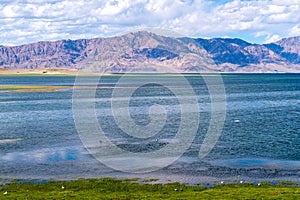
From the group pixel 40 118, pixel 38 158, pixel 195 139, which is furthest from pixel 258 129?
pixel 40 118

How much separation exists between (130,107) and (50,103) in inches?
1008

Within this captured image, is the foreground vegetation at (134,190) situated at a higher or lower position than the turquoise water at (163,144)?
higher

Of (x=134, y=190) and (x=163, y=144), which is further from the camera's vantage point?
(x=163, y=144)

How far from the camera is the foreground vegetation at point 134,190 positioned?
35.7m

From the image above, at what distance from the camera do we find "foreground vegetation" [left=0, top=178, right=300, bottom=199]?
35656 mm

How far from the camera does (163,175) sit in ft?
147

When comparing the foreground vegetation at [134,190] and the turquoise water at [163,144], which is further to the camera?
the turquoise water at [163,144]

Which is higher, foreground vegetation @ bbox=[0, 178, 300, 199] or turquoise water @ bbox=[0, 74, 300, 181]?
foreground vegetation @ bbox=[0, 178, 300, 199]

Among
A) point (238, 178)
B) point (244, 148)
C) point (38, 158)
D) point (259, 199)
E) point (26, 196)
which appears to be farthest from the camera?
point (244, 148)

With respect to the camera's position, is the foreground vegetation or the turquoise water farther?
the turquoise water

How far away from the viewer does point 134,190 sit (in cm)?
3888

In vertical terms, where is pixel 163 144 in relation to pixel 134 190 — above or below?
below

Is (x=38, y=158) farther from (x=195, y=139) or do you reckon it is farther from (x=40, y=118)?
(x=40, y=118)

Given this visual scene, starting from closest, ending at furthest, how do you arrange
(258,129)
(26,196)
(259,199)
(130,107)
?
(259,199)
(26,196)
(258,129)
(130,107)
